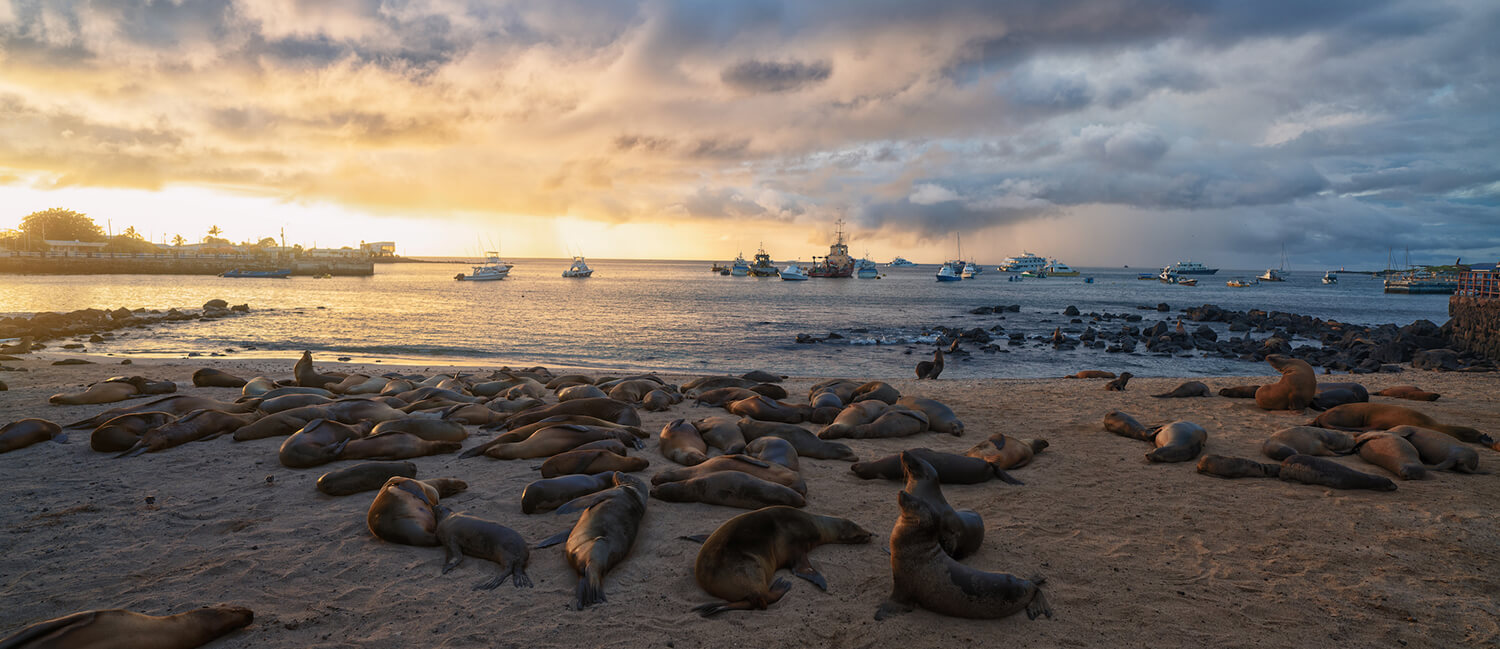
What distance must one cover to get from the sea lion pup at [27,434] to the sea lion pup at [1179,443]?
13.0 meters

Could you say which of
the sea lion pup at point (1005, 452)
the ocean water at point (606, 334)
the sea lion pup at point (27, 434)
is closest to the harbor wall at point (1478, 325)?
the ocean water at point (606, 334)

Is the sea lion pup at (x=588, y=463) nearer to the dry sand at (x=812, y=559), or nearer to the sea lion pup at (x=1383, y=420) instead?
the dry sand at (x=812, y=559)

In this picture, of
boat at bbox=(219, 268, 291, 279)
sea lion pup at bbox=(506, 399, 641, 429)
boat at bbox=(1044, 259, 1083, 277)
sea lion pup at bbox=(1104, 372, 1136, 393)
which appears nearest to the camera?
sea lion pup at bbox=(506, 399, 641, 429)

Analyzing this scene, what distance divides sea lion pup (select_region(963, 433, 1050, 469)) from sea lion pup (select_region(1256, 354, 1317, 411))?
567 centimetres

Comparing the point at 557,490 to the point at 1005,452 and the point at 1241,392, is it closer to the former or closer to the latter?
the point at 1005,452

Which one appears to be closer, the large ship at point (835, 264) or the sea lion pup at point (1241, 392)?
the sea lion pup at point (1241, 392)

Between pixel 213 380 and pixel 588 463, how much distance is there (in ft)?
34.1

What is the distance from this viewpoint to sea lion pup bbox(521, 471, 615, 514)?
5.80 m

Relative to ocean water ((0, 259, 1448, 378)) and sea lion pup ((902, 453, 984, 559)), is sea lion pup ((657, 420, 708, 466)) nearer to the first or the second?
sea lion pup ((902, 453, 984, 559))

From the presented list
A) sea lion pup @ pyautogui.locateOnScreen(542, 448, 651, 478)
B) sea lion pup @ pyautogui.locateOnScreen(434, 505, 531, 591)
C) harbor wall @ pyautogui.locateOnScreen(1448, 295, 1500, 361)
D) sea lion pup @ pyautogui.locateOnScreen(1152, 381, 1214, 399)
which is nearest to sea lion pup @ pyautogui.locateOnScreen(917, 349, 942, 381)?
sea lion pup @ pyautogui.locateOnScreen(1152, 381, 1214, 399)

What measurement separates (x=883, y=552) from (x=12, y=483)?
832 cm

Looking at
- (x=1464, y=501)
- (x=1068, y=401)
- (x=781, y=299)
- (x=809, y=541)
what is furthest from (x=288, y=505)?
(x=781, y=299)

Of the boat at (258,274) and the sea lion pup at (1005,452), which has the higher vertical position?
the boat at (258,274)

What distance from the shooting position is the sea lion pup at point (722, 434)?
25.9 ft
